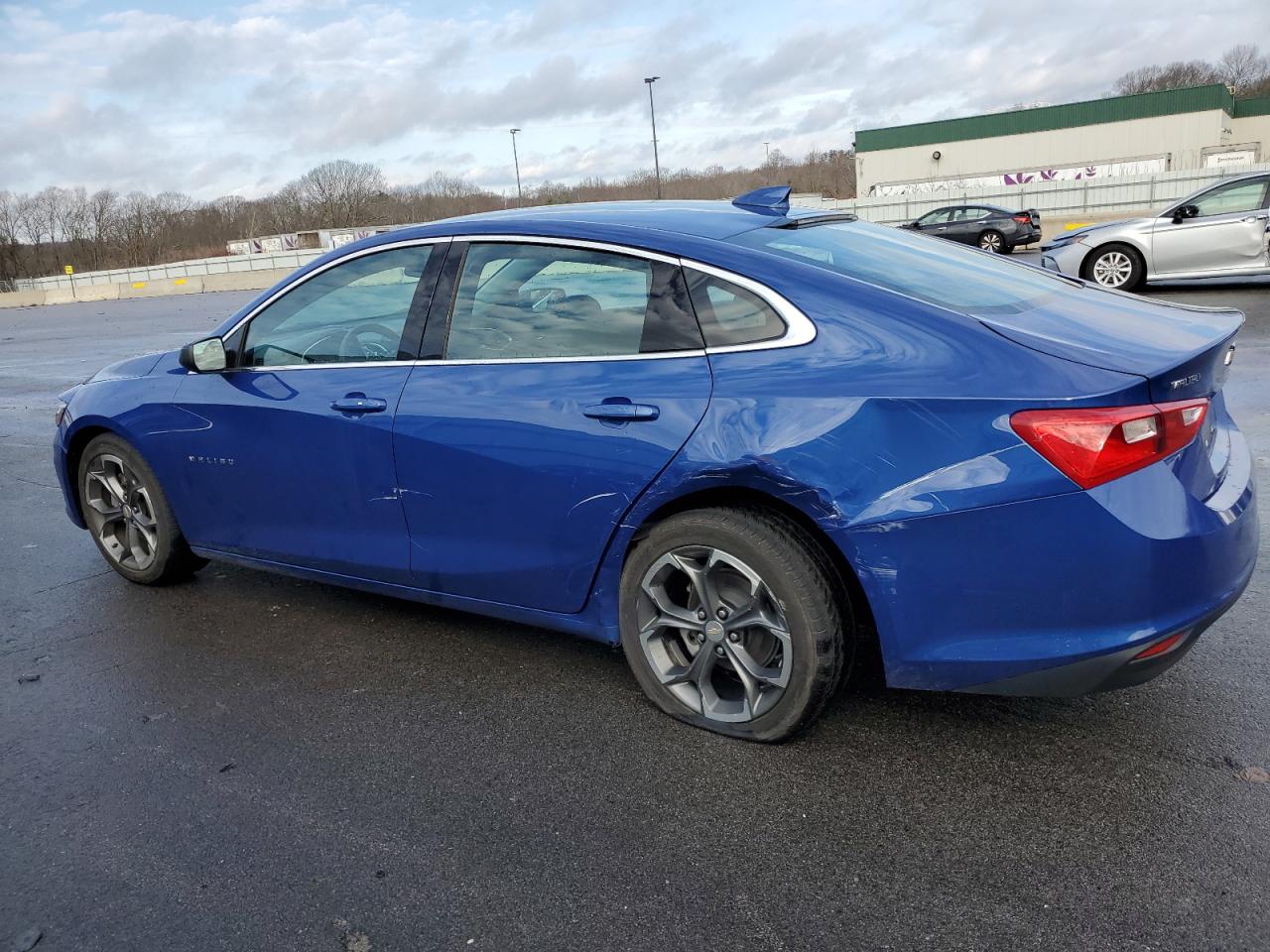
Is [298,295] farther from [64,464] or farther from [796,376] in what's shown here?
[796,376]

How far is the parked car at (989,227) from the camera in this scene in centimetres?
2934

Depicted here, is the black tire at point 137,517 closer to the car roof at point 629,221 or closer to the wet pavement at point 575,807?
the wet pavement at point 575,807

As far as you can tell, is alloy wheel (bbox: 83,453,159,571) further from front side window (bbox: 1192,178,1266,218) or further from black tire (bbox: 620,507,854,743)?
front side window (bbox: 1192,178,1266,218)

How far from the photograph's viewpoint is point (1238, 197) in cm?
1372

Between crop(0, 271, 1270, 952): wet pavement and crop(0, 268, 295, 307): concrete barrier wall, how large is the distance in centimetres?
3967

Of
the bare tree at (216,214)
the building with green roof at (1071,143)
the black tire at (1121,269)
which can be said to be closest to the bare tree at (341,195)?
the bare tree at (216,214)

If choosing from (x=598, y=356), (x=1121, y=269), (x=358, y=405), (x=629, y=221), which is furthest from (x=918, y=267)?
(x=1121, y=269)

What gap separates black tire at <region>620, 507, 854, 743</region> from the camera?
2984 mm

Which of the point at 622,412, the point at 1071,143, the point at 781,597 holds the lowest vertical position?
the point at 781,597

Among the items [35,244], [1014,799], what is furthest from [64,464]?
[35,244]

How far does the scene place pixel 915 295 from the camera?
3066 mm

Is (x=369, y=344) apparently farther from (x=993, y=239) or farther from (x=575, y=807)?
(x=993, y=239)

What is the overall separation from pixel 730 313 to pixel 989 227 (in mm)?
28618

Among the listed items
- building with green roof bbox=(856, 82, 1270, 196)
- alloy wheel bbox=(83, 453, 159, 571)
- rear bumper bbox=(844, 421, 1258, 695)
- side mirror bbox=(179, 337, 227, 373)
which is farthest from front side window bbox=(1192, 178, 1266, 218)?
building with green roof bbox=(856, 82, 1270, 196)
